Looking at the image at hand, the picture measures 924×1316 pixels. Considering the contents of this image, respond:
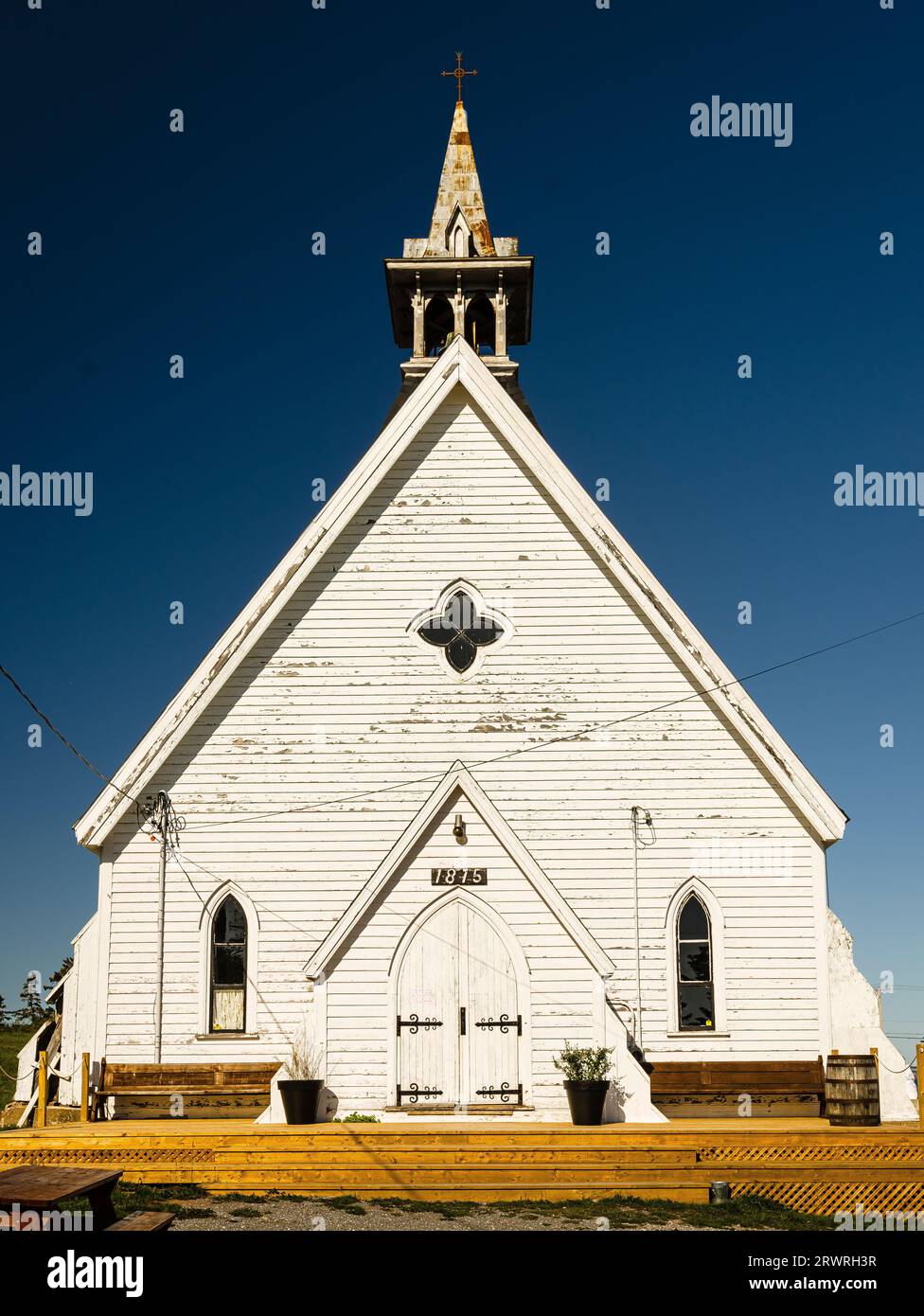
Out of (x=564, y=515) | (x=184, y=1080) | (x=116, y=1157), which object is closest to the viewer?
(x=116, y=1157)

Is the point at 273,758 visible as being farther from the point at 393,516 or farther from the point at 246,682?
the point at 393,516

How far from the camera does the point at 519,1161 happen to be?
1415cm

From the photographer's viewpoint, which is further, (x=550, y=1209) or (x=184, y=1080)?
(x=184, y=1080)

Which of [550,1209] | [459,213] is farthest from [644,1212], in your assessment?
[459,213]

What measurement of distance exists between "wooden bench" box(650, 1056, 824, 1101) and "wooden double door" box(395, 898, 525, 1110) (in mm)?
2454

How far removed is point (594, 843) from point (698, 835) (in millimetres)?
1499

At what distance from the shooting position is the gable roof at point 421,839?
16609mm

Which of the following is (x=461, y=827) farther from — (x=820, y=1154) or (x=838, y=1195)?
(x=838, y=1195)

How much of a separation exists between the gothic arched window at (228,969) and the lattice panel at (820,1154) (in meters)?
7.09

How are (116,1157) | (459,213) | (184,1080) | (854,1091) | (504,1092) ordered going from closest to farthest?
(116,1157) < (854,1091) < (504,1092) < (184,1080) < (459,213)

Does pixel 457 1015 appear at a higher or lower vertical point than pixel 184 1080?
higher

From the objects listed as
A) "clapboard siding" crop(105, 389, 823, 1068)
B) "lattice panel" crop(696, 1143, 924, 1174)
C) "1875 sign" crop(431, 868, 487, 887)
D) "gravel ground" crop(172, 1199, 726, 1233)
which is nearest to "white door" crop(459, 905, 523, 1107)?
"1875 sign" crop(431, 868, 487, 887)

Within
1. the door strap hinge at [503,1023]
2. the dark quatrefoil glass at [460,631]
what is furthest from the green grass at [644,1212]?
the dark quatrefoil glass at [460,631]

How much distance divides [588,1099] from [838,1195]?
10.3 ft
